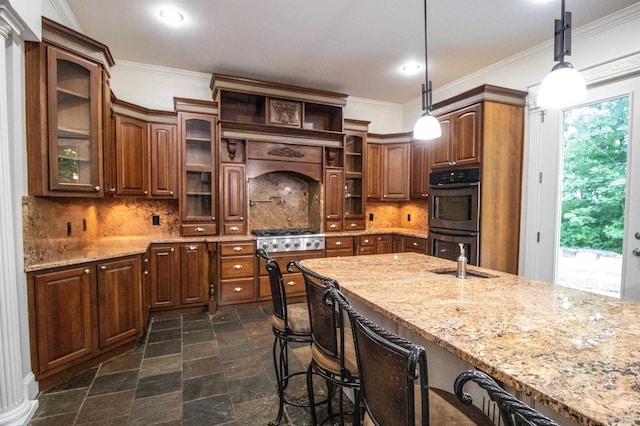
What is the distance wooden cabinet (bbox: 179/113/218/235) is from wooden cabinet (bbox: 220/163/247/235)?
A: 0.36 ft

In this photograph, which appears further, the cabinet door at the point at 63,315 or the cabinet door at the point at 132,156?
the cabinet door at the point at 132,156

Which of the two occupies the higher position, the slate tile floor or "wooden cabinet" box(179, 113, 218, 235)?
"wooden cabinet" box(179, 113, 218, 235)

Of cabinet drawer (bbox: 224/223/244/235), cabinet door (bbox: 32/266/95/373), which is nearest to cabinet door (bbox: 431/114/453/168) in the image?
cabinet drawer (bbox: 224/223/244/235)

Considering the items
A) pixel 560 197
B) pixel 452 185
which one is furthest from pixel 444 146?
pixel 560 197

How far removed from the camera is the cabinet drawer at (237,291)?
12.9 feet

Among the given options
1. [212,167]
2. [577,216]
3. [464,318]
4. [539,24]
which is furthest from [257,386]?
[539,24]

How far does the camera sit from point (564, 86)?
1.52 meters

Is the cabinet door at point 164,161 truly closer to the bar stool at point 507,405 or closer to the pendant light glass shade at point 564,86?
the pendant light glass shade at point 564,86

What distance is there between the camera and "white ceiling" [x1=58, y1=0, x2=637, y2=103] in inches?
108

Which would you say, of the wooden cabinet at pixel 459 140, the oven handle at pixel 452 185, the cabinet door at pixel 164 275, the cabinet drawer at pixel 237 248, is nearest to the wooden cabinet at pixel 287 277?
the cabinet drawer at pixel 237 248

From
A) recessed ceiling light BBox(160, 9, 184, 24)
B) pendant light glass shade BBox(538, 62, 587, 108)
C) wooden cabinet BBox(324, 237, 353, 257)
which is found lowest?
wooden cabinet BBox(324, 237, 353, 257)

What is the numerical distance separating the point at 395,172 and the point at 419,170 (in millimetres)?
396

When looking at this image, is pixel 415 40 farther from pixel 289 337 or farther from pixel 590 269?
pixel 289 337

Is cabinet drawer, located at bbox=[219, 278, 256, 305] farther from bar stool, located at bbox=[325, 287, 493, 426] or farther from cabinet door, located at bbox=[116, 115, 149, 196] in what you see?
bar stool, located at bbox=[325, 287, 493, 426]
